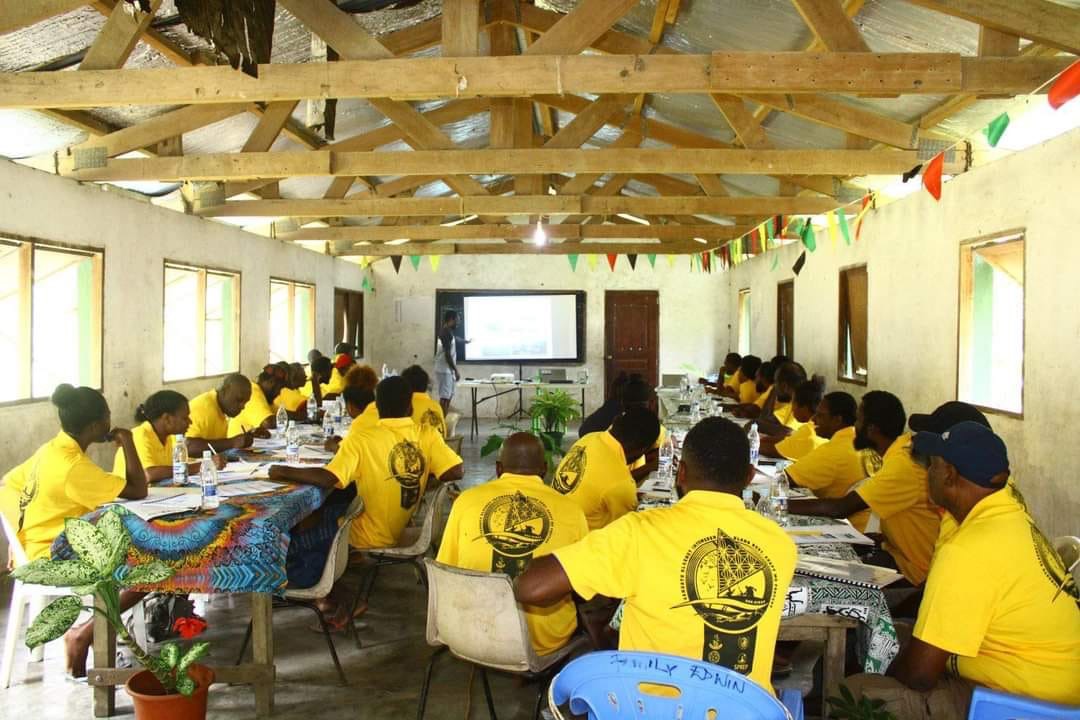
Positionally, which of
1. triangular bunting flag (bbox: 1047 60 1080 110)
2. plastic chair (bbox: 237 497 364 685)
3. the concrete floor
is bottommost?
the concrete floor

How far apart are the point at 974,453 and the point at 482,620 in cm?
150

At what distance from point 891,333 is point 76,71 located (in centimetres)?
600

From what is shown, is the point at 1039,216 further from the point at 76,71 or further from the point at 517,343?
the point at 517,343

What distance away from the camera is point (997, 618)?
2.05m

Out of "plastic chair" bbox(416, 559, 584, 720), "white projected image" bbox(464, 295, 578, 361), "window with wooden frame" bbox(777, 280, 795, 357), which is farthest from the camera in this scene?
"white projected image" bbox(464, 295, 578, 361)

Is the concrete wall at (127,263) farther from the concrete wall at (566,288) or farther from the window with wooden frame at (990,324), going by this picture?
the window with wooden frame at (990,324)

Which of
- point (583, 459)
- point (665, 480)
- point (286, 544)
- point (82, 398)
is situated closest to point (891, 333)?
point (665, 480)

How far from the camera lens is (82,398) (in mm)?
3455

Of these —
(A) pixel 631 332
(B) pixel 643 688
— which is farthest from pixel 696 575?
(A) pixel 631 332

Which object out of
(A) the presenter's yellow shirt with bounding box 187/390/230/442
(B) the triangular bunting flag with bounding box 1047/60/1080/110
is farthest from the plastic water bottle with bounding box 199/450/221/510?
(B) the triangular bunting flag with bounding box 1047/60/1080/110

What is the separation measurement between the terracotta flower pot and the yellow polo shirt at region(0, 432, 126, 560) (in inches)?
39.6

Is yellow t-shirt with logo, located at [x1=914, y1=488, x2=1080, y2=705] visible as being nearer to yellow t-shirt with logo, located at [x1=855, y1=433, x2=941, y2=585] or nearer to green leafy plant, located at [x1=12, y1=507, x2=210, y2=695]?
yellow t-shirt with logo, located at [x1=855, y1=433, x2=941, y2=585]

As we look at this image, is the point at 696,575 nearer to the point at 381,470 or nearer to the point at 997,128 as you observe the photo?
the point at 381,470

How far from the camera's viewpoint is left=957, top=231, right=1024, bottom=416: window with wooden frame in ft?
17.1
